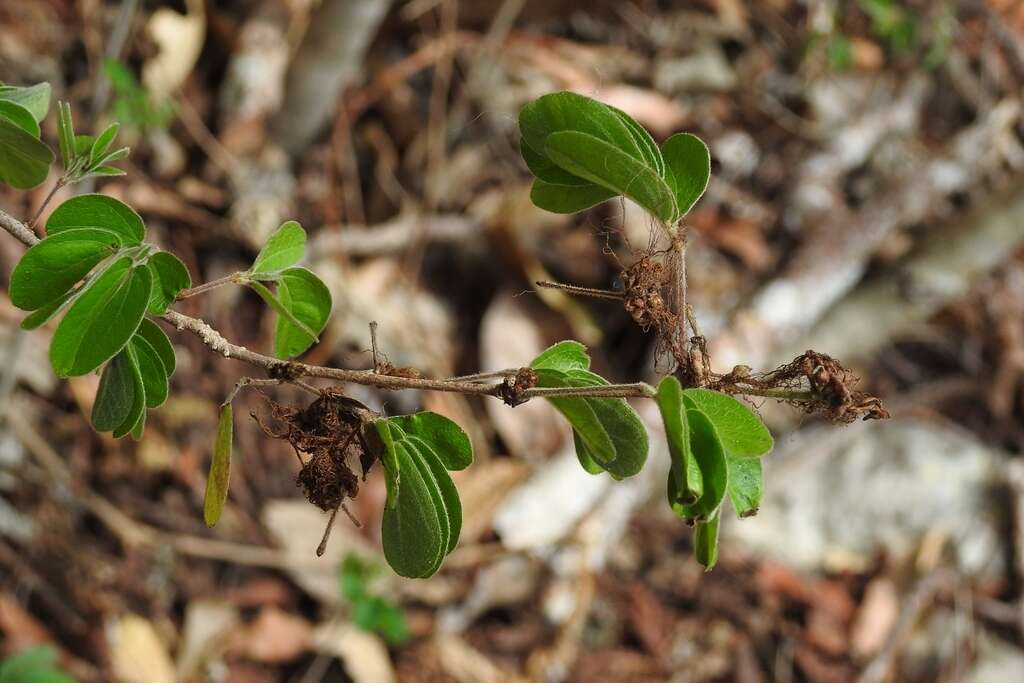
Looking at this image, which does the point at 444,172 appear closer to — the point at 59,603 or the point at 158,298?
the point at 59,603

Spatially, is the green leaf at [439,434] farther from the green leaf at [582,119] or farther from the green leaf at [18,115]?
the green leaf at [18,115]

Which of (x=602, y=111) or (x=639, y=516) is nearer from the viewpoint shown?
(x=602, y=111)

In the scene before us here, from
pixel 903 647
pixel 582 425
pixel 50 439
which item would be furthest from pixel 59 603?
pixel 903 647

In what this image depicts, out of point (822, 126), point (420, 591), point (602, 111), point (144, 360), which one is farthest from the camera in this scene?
point (822, 126)

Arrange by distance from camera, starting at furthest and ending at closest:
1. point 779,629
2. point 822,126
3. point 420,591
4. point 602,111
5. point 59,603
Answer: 1. point 822,126
2. point 779,629
3. point 420,591
4. point 59,603
5. point 602,111

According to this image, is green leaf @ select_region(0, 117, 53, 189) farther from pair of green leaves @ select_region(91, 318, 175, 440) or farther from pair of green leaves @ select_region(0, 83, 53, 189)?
pair of green leaves @ select_region(91, 318, 175, 440)
